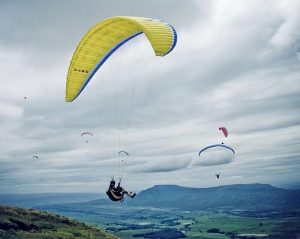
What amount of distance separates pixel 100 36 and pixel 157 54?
6080mm

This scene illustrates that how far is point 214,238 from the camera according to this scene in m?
186

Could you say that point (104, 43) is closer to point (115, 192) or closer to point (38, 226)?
point (115, 192)

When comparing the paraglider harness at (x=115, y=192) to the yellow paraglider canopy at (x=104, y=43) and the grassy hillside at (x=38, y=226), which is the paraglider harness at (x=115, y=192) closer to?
the yellow paraglider canopy at (x=104, y=43)

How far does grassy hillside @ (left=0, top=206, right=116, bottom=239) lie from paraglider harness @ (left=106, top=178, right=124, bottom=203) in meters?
44.8

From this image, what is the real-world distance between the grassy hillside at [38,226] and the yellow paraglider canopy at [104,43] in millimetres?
47405

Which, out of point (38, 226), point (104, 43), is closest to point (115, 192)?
point (104, 43)

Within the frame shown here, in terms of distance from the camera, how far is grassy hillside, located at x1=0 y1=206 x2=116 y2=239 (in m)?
64.2

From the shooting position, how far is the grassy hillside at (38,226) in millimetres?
64188

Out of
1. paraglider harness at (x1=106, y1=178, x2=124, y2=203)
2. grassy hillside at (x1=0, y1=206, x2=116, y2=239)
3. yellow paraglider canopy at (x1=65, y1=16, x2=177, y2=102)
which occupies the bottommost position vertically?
grassy hillside at (x1=0, y1=206, x2=116, y2=239)

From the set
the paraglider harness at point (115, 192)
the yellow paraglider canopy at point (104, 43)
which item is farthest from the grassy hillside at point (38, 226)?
the yellow paraglider canopy at point (104, 43)

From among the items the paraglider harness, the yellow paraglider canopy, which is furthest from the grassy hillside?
the yellow paraglider canopy

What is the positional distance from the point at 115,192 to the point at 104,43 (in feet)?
35.7

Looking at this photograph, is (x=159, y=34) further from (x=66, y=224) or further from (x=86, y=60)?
(x=66, y=224)

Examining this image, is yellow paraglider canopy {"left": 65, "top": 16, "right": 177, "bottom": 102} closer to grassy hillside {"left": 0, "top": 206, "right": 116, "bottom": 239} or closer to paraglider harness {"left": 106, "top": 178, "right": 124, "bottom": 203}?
paraglider harness {"left": 106, "top": 178, "right": 124, "bottom": 203}
